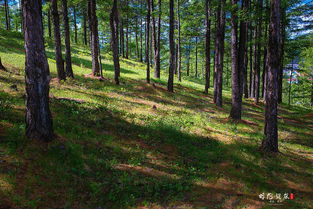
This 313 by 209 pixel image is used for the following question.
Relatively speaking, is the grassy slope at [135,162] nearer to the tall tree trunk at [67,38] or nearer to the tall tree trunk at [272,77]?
the tall tree trunk at [272,77]

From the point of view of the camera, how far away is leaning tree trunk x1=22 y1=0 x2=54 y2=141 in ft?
20.0

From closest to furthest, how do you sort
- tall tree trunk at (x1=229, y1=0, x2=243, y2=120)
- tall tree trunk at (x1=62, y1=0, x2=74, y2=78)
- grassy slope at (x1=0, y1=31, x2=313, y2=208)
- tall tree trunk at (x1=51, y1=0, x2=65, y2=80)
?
grassy slope at (x1=0, y1=31, x2=313, y2=208)
tall tree trunk at (x1=229, y1=0, x2=243, y2=120)
tall tree trunk at (x1=51, y1=0, x2=65, y2=80)
tall tree trunk at (x1=62, y1=0, x2=74, y2=78)

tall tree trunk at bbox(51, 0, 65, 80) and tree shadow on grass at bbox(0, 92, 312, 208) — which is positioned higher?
tall tree trunk at bbox(51, 0, 65, 80)

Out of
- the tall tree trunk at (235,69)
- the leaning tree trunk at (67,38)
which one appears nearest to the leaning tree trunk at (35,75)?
the tall tree trunk at (235,69)

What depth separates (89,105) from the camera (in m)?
11.8

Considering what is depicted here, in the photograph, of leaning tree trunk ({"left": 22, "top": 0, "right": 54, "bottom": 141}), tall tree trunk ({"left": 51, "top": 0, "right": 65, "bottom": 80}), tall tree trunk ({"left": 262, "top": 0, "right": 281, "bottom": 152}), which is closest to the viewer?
leaning tree trunk ({"left": 22, "top": 0, "right": 54, "bottom": 141})

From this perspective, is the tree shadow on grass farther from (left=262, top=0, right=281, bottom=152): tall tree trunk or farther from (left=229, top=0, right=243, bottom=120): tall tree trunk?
(left=229, top=0, right=243, bottom=120): tall tree trunk

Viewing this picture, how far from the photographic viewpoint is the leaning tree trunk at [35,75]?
6086 mm

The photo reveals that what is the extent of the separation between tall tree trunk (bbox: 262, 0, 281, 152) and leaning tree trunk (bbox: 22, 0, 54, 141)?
8.72 meters

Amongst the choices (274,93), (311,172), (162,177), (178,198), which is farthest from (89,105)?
(311,172)

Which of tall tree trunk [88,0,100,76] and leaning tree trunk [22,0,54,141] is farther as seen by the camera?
tall tree trunk [88,0,100,76]

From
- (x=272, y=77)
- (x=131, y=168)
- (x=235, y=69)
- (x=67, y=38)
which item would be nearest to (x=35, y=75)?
(x=131, y=168)

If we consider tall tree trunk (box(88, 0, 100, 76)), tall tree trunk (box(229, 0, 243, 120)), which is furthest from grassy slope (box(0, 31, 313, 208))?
tall tree trunk (box(88, 0, 100, 76))

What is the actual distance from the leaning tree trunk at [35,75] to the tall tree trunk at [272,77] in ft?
28.6
